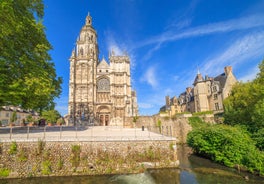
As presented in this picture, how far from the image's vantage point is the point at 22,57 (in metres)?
10.8

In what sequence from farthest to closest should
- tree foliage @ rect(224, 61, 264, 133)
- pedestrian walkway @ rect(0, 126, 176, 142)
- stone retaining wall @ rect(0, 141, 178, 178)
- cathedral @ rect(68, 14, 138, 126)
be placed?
cathedral @ rect(68, 14, 138, 126), tree foliage @ rect(224, 61, 264, 133), pedestrian walkway @ rect(0, 126, 176, 142), stone retaining wall @ rect(0, 141, 178, 178)

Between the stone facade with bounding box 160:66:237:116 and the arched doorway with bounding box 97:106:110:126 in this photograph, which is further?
the arched doorway with bounding box 97:106:110:126

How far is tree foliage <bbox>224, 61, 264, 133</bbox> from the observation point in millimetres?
13428

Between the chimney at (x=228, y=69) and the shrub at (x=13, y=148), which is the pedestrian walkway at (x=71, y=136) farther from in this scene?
the chimney at (x=228, y=69)

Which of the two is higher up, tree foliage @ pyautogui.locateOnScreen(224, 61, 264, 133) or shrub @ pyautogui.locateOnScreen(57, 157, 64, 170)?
tree foliage @ pyautogui.locateOnScreen(224, 61, 264, 133)

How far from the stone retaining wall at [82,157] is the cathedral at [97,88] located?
23383 mm

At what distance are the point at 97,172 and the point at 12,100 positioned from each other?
343 inches

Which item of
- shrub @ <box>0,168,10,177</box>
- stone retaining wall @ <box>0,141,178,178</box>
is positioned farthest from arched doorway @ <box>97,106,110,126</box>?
shrub @ <box>0,168,10,177</box>

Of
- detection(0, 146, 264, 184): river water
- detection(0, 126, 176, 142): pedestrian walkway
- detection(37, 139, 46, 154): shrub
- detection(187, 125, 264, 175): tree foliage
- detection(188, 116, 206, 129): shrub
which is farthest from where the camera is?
detection(188, 116, 206, 129): shrub

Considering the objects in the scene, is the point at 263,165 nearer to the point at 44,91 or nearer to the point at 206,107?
the point at 44,91

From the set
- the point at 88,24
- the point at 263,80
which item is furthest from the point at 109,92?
the point at 263,80

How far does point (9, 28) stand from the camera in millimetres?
9656

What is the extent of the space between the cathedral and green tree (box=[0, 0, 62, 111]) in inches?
799

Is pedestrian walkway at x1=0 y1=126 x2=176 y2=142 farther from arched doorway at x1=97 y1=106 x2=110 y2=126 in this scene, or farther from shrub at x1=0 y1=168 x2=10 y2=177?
arched doorway at x1=97 y1=106 x2=110 y2=126
